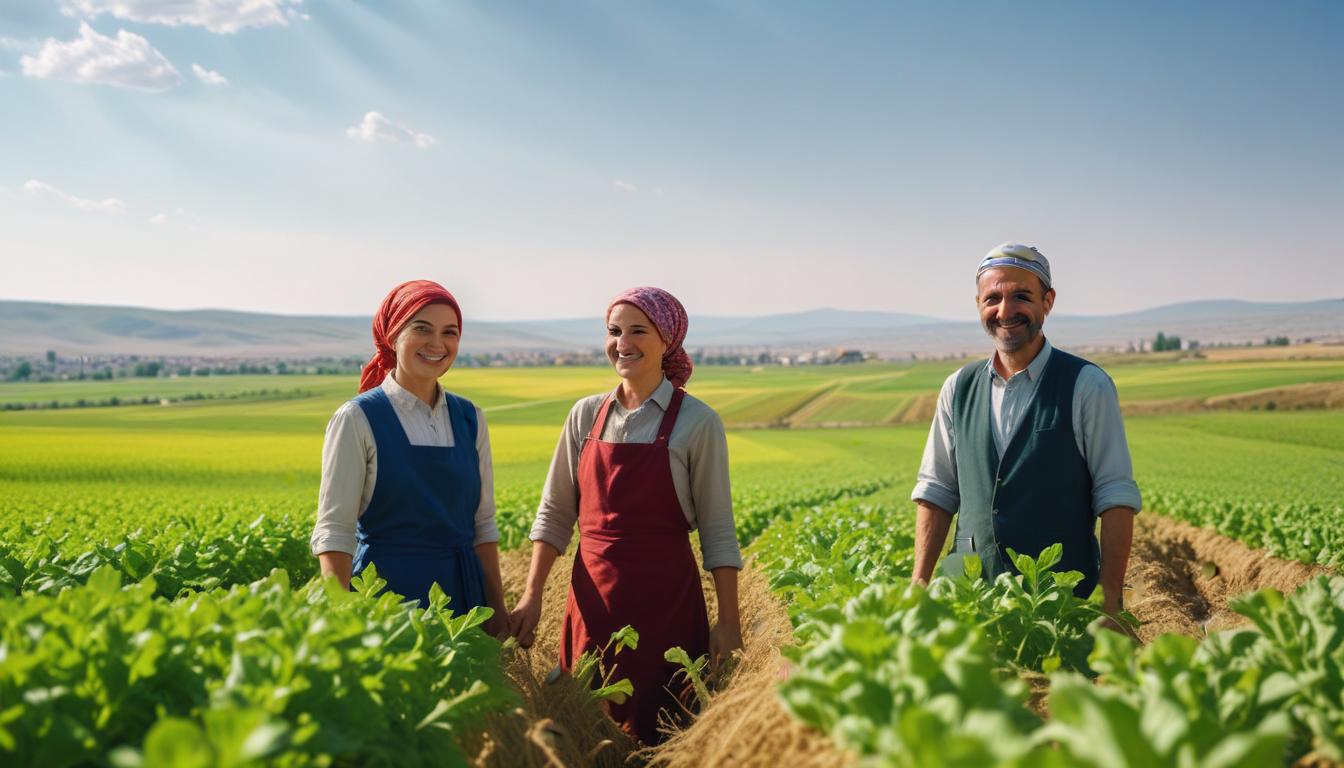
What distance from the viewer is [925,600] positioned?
2.01m

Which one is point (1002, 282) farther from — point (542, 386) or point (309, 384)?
point (309, 384)

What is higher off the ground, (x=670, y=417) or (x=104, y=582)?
(x=670, y=417)

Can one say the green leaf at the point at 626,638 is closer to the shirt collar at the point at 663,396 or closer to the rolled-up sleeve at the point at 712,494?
the rolled-up sleeve at the point at 712,494

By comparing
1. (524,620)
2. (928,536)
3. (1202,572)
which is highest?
(928,536)

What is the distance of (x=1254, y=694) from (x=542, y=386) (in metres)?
76.9

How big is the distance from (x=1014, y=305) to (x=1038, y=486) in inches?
29.6

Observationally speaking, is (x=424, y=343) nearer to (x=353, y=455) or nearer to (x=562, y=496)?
(x=353, y=455)

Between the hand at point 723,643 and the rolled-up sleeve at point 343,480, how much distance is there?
1571 millimetres

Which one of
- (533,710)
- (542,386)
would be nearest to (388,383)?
(533,710)

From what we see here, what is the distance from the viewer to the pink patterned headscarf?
380cm

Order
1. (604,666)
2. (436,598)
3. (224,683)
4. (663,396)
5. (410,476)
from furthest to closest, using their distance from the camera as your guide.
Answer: (663,396) < (604,666) < (410,476) < (436,598) < (224,683)

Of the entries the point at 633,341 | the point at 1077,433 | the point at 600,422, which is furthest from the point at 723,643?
the point at 1077,433

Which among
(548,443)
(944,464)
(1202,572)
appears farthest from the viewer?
(548,443)

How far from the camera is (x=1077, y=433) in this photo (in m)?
3.61
